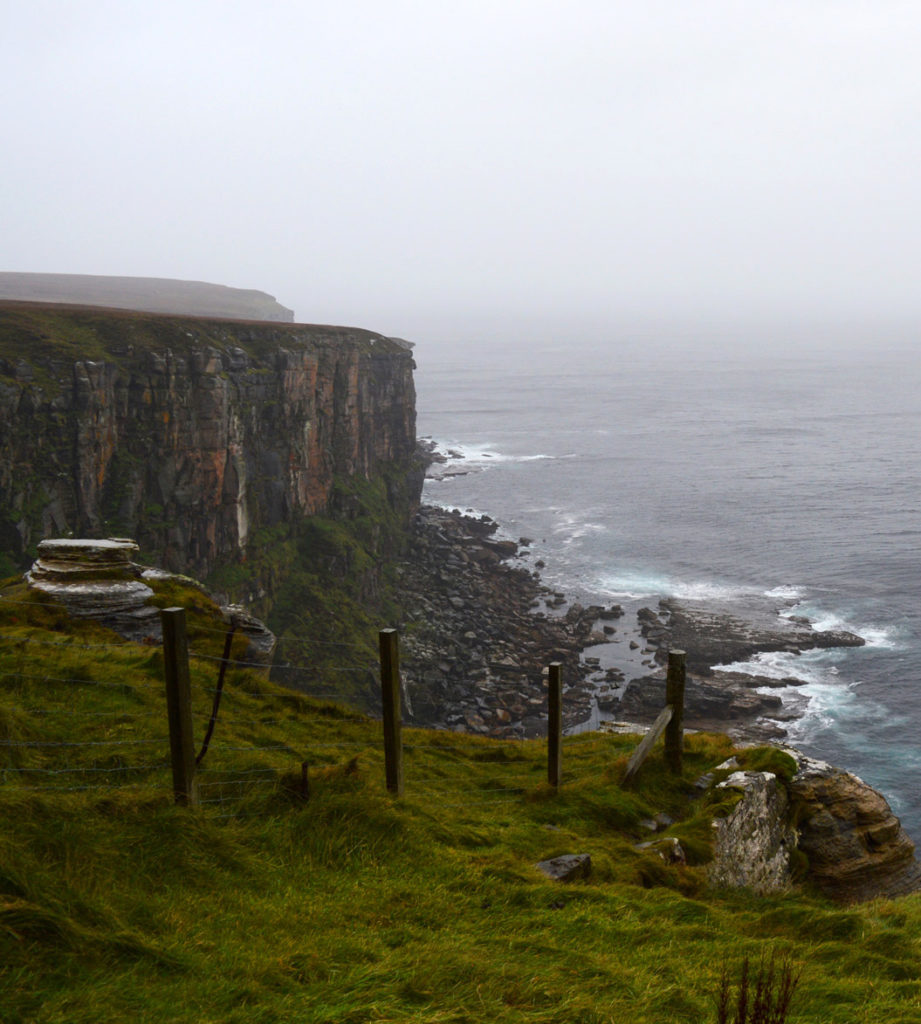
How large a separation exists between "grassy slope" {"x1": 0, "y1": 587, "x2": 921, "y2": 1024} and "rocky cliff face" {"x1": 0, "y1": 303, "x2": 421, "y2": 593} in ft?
111

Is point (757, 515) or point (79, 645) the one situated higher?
point (79, 645)

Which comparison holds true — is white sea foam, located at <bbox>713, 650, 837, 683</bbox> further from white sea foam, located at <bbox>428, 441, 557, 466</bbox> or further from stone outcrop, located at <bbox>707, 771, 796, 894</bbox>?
white sea foam, located at <bbox>428, 441, 557, 466</bbox>

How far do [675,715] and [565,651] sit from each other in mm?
44241

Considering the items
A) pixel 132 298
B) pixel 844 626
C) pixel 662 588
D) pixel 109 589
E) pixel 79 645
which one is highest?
pixel 132 298

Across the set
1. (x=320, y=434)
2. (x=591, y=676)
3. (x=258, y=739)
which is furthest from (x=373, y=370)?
(x=258, y=739)

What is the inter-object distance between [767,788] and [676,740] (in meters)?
1.51

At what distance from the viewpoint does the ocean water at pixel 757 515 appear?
161 feet

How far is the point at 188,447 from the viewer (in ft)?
169

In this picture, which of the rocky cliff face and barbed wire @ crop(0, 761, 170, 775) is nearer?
barbed wire @ crop(0, 761, 170, 775)

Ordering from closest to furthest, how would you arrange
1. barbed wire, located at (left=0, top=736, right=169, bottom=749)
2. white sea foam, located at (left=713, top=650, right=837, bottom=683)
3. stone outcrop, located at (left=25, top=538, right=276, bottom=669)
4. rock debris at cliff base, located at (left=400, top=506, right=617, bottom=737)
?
barbed wire, located at (left=0, top=736, right=169, bottom=749), stone outcrop, located at (left=25, top=538, right=276, bottom=669), rock debris at cliff base, located at (left=400, top=506, right=617, bottom=737), white sea foam, located at (left=713, top=650, right=837, bottom=683)

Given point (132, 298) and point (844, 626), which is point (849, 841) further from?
point (132, 298)

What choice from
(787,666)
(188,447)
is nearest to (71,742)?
(188,447)

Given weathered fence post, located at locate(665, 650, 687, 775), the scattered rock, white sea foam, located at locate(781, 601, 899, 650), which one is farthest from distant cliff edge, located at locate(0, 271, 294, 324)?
the scattered rock

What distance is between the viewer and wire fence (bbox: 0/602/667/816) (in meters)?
9.53
